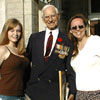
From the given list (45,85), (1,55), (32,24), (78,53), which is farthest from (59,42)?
(32,24)

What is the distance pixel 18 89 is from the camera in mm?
3336

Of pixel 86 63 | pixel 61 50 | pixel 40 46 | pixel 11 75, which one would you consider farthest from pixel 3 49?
pixel 86 63

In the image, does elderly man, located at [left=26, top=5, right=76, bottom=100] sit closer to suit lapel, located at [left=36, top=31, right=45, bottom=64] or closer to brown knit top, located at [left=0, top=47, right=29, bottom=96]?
suit lapel, located at [left=36, top=31, right=45, bottom=64]

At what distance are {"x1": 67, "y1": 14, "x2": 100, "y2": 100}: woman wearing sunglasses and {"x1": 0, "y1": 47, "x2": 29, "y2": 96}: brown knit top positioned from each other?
649 millimetres

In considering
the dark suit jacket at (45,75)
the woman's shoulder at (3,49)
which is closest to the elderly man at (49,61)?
the dark suit jacket at (45,75)

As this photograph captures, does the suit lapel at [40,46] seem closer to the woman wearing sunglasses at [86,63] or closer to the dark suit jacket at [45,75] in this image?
the dark suit jacket at [45,75]

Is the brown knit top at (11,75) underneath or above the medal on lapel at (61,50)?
underneath

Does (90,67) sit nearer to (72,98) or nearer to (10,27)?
(72,98)

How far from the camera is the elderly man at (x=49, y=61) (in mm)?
3461

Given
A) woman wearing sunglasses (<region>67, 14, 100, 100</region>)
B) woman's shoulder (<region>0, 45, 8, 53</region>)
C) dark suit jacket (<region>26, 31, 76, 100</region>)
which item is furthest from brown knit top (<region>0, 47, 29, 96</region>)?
woman wearing sunglasses (<region>67, 14, 100, 100</region>)

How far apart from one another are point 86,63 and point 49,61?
500 mm

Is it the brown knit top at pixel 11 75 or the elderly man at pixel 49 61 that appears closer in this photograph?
the brown knit top at pixel 11 75

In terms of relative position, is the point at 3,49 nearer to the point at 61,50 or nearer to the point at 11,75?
the point at 11,75

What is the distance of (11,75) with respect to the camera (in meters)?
3.25
